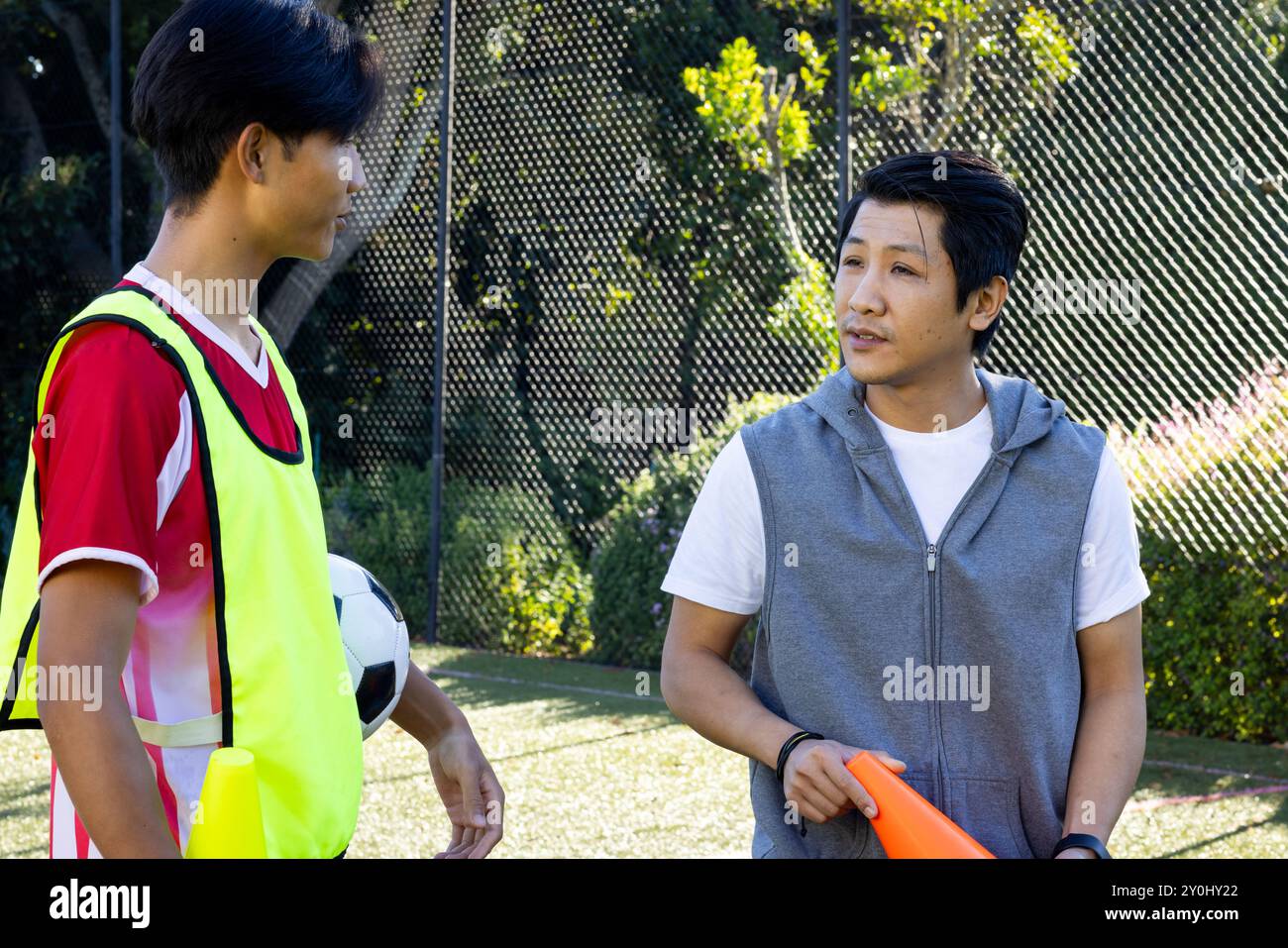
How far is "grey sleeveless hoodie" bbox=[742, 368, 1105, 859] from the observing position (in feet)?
6.87

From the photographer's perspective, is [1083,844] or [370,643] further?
[370,643]

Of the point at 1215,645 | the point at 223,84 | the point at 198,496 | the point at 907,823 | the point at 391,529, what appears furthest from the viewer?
the point at 391,529

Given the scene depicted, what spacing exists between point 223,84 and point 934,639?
1248mm

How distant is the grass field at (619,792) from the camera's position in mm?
5098

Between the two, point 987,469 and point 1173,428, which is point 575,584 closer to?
point 1173,428

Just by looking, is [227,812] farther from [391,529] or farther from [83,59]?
[83,59]

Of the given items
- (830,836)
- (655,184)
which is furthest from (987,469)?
Answer: (655,184)

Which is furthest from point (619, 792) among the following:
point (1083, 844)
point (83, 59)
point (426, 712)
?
point (83, 59)

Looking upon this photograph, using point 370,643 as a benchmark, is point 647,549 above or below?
below

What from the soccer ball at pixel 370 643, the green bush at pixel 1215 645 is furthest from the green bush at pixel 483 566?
the soccer ball at pixel 370 643

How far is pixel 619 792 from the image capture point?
590cm

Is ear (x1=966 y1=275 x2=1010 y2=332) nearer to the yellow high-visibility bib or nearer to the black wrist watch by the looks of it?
the black wrist watch

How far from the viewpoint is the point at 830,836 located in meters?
2.13

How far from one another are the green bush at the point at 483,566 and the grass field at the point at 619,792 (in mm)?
1763
